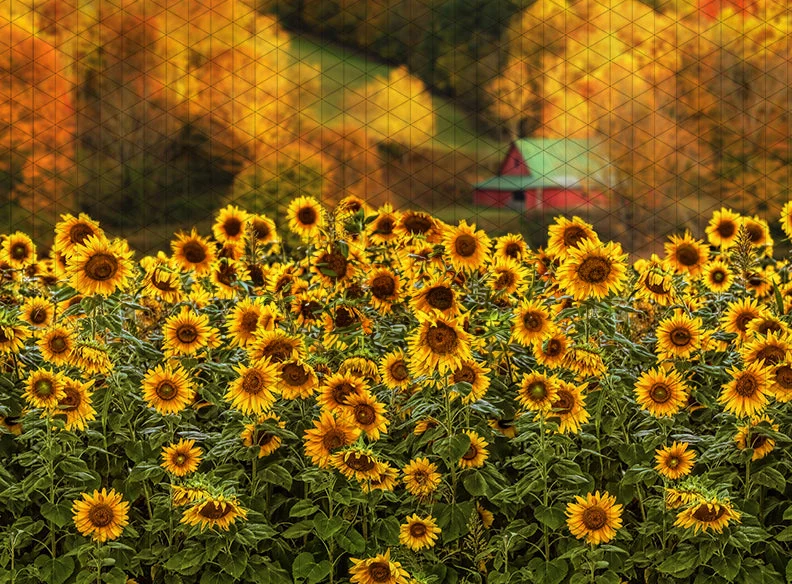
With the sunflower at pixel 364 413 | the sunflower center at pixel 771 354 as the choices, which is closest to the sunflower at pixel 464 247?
the sunflower at pixel 364 413

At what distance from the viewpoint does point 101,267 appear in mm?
3301

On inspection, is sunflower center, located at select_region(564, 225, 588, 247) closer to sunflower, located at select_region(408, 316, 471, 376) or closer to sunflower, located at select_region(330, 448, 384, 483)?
sunflower, located at select_region(408, 316, 471, 376)

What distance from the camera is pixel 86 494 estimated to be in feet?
10.7

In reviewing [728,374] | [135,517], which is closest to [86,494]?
[135,517]

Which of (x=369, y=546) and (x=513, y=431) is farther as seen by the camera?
(x=513, y=431)

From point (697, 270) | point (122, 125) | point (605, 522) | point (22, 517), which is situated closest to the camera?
point (605, 522)

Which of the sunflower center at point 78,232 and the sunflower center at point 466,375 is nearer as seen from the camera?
the sunflower center at point 466,375

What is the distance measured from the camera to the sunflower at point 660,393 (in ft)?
10.6

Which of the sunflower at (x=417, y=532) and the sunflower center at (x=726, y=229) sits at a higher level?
the sunflower center at (x=726, y=229)

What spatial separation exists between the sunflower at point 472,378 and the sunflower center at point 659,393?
47 cm

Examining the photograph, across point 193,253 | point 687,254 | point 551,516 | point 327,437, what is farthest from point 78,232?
point 687,254

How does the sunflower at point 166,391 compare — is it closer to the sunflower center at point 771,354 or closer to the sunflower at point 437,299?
the sunflower at point 437,299

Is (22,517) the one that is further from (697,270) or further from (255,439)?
(697,270)

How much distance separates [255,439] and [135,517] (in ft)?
1.76
